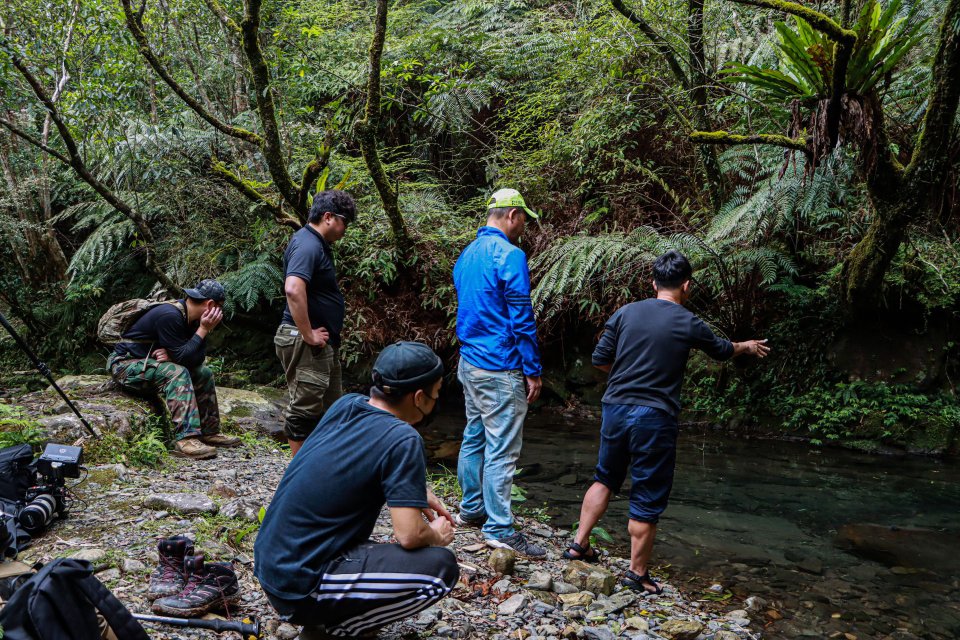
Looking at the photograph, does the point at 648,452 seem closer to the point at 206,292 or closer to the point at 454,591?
the point at 454,591

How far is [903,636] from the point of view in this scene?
3.47 m

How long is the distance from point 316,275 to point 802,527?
13.7ft

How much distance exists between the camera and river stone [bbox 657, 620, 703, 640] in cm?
316

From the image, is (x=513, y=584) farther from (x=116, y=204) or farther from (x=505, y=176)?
(x=116, y=204)

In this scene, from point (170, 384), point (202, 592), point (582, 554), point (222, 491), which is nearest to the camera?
point (202, 592)

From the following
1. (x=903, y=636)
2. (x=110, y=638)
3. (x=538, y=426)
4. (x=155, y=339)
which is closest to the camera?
(x=110, y=638)

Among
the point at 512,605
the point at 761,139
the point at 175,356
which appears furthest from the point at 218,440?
the point at 761,139

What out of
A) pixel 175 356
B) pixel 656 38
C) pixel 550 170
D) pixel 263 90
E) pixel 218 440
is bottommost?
pixel 218 440

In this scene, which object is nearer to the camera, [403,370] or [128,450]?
[403,370]

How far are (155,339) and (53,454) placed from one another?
186 centimetres

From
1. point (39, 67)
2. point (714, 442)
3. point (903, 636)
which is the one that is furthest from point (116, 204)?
point (903, 636)

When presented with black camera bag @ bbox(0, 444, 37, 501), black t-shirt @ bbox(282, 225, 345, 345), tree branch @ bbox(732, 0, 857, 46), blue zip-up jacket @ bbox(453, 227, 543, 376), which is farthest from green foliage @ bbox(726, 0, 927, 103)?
black camera bag @ bbox(0, 444, 37, 501)

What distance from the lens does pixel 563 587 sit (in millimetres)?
3521

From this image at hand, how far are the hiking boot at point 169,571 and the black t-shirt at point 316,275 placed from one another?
75.7 inches
